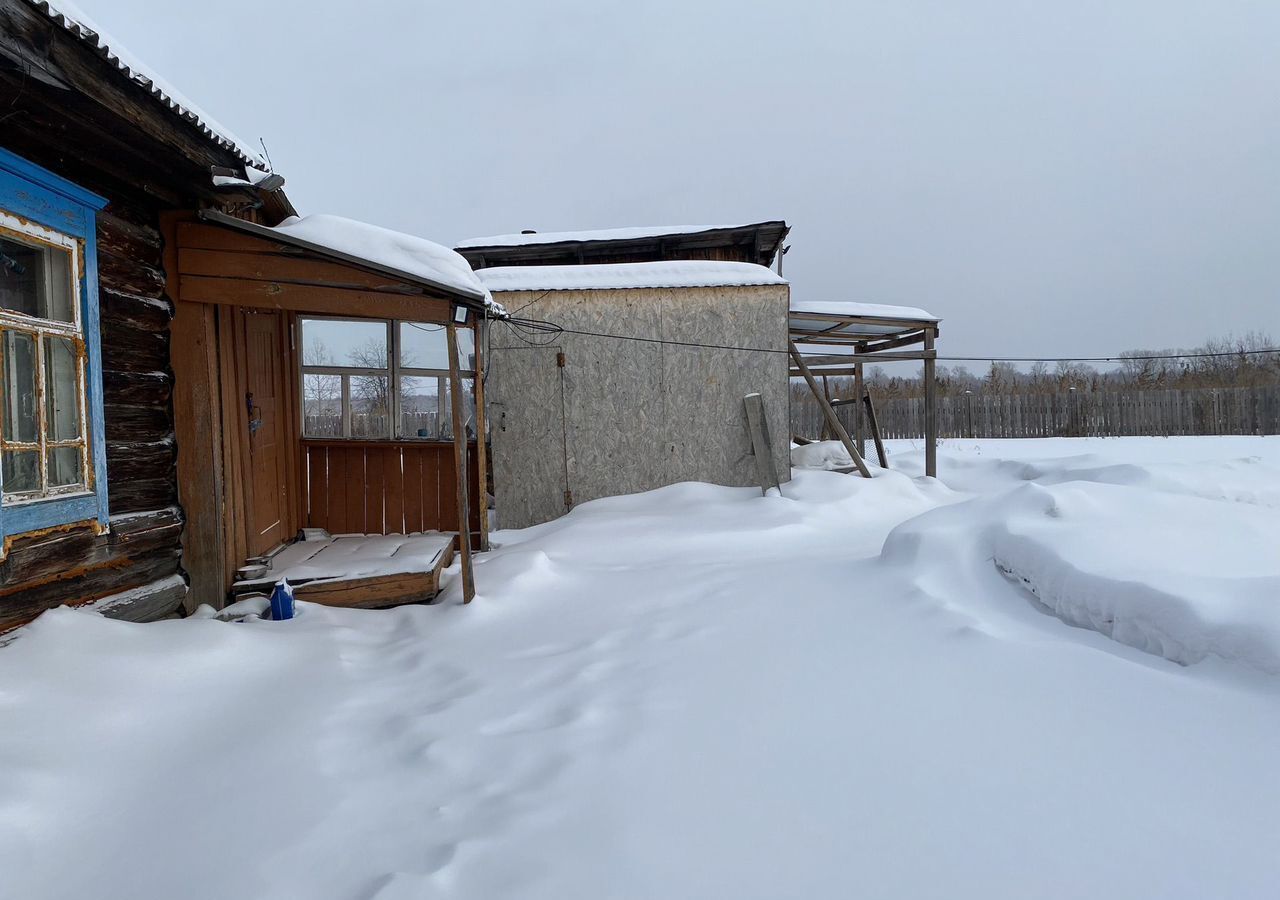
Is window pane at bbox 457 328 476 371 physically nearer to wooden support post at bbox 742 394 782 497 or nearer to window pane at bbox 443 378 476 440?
window pane at bbox 443 378 476 440

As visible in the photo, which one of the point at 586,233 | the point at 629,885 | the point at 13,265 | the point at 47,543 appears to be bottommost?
the point at 629,885

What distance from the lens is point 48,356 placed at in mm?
3156

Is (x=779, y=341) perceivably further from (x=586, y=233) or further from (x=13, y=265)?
(x=13, y=265)

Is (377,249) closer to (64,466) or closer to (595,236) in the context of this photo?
(64,466)

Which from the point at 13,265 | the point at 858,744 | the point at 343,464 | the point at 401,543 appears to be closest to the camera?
the point at 858,744

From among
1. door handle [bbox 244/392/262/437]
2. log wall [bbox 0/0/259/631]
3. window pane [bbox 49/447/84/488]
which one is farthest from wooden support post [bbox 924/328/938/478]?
window pane [bbox 49/447/84/488]

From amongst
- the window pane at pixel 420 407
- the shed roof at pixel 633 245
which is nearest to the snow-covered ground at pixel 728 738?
the window pane at pixel 420 407

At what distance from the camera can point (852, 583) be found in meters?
4.47

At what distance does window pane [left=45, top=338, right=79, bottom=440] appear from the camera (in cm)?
316

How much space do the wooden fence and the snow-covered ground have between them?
510 inches

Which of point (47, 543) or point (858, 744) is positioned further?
point (47, 543)

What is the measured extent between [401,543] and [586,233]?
775 cm

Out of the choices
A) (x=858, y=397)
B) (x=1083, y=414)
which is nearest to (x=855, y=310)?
(x=858, y=397)

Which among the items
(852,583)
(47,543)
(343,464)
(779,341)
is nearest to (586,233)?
(779,341)
